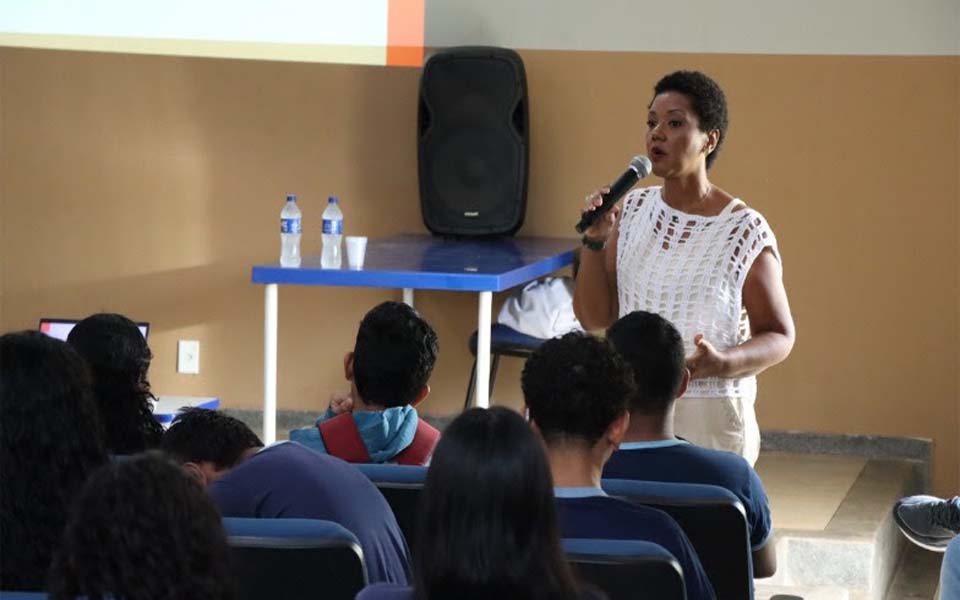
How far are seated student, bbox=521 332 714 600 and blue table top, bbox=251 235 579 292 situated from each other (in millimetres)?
2395

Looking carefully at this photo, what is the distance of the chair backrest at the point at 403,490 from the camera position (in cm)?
244

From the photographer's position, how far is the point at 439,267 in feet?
16.1

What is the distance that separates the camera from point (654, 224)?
3.20m

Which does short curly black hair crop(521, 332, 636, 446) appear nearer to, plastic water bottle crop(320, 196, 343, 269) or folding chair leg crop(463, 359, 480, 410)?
plastic water bottle crop(320, 196, 343, 269)

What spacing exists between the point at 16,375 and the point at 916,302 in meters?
4.43

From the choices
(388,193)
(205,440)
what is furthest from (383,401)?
(388,193)

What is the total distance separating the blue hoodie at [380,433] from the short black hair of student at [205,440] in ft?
0.68

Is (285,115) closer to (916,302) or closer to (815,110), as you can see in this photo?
(815,110)

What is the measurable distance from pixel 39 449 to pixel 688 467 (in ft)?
3.64

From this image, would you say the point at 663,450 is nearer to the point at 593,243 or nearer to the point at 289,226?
the point at 593,243

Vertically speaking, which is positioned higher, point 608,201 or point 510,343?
point 608,201

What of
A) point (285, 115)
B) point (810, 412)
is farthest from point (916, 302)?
point (285, 115)

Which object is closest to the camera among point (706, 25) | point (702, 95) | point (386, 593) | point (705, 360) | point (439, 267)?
point (386, 593)

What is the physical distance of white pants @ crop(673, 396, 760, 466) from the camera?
311 centimetres
